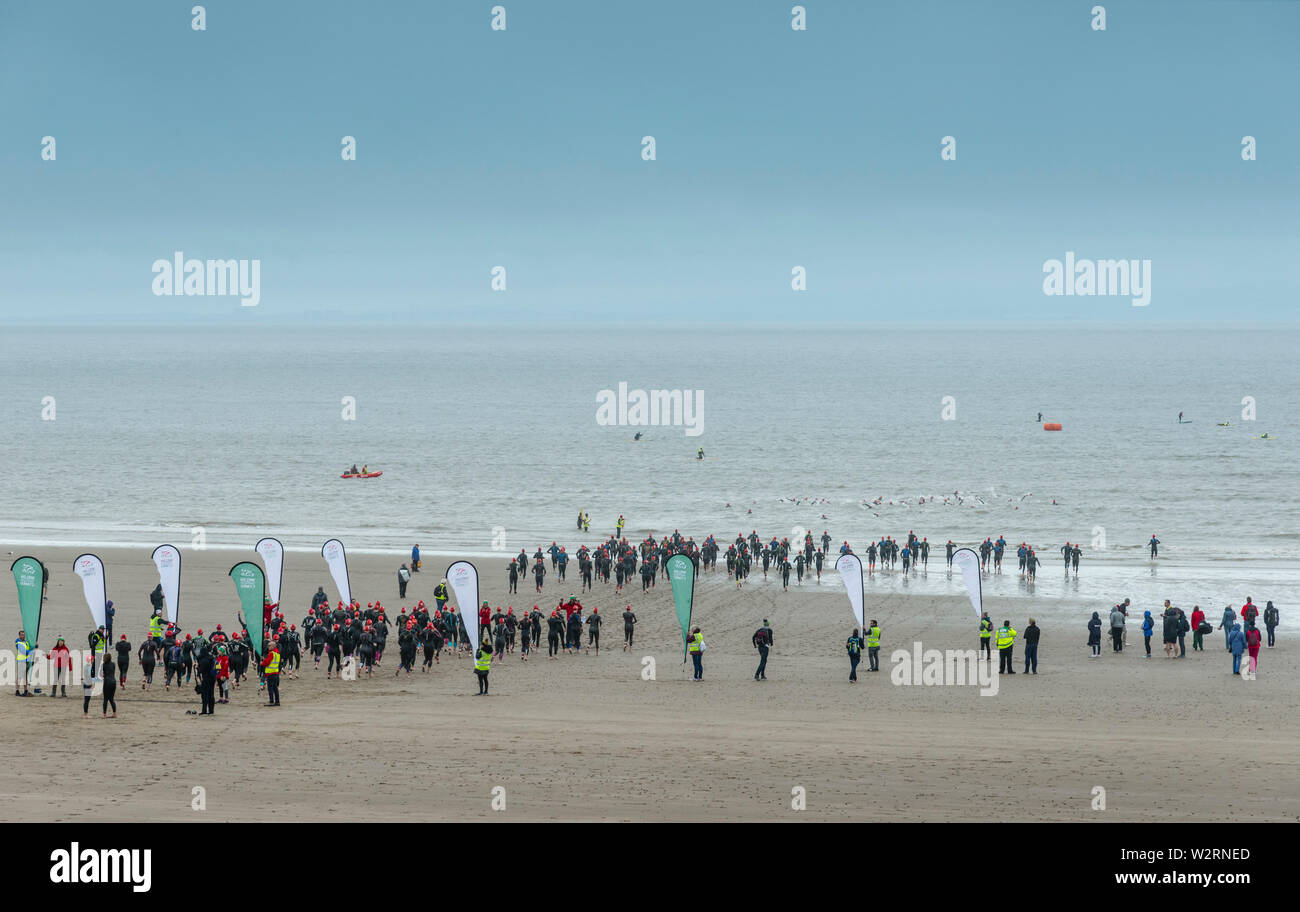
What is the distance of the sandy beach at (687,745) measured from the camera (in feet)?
47.8

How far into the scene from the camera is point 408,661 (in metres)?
25.6

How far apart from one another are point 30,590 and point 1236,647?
25038mm

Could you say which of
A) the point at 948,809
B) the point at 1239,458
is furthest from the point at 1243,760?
the point at 1239,458

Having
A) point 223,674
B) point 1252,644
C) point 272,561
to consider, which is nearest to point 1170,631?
point 1252,644

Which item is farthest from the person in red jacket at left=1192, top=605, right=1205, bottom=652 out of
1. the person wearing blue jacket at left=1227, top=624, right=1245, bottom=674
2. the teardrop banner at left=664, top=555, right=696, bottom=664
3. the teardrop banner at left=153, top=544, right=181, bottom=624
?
the teardrop banner at left=153, top=544, right=181, bottom=624

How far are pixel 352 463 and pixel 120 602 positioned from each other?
5248cm

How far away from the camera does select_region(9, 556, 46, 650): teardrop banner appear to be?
24.2 m

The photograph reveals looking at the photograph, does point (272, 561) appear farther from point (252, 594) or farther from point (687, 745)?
point (687, 745)

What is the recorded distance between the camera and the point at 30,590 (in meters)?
24.6

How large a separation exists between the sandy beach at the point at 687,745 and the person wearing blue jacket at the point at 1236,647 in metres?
0.47
